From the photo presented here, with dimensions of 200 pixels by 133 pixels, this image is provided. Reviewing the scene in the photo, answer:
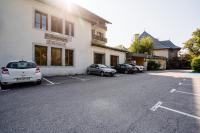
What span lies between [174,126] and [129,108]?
1.63 m

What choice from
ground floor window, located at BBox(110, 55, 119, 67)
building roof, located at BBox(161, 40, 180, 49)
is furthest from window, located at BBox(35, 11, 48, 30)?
building roof, located at BBox(161, 40, 180, 49)

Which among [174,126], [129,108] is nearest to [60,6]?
[129,108]

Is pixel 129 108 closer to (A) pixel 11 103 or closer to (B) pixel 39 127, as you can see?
(B) pixel 39 127

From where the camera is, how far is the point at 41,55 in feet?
50.0

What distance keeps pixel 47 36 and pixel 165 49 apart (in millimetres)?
49456

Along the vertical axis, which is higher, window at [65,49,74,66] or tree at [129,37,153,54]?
tree at [129,37,153,54]

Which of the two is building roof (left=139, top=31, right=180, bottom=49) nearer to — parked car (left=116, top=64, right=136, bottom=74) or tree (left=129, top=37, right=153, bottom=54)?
tree (left=129, top=37, right=153, bottom=54)

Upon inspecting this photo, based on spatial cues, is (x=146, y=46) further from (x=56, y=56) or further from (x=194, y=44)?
(x=56, y=56)

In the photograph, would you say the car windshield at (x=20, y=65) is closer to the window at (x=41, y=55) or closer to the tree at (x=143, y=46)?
the window at (x=41, y=55)

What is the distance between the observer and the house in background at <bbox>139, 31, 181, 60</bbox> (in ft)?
183

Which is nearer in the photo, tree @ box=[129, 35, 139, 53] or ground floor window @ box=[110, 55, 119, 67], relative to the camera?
ground floor window @ box=[110, 55, 119, 67]

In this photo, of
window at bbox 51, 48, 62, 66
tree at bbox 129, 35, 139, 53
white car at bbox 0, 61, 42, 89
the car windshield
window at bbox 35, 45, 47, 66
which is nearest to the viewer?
white car at bbox 0, 61, 42, 89

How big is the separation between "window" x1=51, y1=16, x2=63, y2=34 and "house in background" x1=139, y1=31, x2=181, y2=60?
45.5 metres

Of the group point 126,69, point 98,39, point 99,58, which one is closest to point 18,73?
point 99,58
